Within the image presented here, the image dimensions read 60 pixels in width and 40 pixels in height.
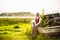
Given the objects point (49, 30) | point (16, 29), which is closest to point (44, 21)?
point (49, 30)

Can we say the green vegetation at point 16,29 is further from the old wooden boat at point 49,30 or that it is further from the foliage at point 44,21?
the foliage at point 44,21

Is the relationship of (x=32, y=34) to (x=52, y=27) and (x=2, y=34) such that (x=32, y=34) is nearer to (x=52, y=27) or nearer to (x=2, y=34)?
(x=52, y=27)

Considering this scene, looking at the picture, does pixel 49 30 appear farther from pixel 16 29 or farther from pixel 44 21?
pixel 16 29

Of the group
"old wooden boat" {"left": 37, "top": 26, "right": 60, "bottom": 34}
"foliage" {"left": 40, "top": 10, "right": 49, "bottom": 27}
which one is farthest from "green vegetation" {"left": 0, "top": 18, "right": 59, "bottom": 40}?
"foliage" {"left": 40, "top": 10, "right": 49, "bottom": 27}

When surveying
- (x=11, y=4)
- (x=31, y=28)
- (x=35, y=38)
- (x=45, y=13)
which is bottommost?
(x=35, y=38)

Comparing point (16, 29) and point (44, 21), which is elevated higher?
point (44, 21)

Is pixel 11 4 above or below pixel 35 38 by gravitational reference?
above

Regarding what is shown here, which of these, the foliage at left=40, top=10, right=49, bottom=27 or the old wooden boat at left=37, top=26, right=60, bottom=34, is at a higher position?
the foliage at left=40, top=10, right=49, bottom=27

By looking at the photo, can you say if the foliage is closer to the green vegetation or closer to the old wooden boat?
the old wooden boat

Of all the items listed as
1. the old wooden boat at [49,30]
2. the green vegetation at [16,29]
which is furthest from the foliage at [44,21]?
the green vegetation at [16,29]

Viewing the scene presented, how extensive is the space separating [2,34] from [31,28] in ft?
1.65

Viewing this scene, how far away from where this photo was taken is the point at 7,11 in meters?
2.53

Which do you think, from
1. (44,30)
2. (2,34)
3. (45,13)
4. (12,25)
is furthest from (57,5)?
(2,34)

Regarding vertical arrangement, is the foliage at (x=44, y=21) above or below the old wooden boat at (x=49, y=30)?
above
